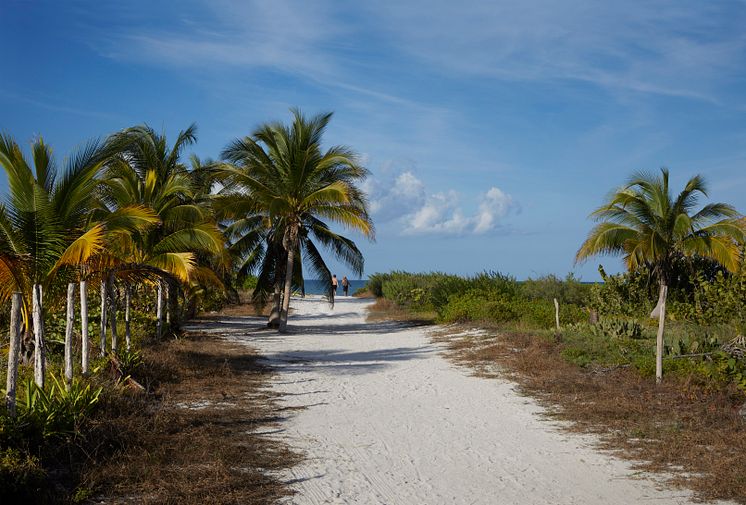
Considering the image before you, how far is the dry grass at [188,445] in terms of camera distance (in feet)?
18.6

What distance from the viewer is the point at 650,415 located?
9.02 m

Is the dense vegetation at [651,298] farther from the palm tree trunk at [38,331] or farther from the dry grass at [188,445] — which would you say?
the palm tree trunk at [38,331]

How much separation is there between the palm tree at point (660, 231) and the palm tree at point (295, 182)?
7425 millimetres

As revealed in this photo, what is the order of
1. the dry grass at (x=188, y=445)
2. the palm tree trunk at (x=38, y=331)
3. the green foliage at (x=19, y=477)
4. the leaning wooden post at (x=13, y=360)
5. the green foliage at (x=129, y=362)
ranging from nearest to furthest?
the green foliage at (x=19, y=477) → the dry grass at (x=188, y=445) → the leaning wooden post at (x=13, y=360) → the palm tree trunk at (x=38, y=331) → the green foliage at (x=129, y=362)

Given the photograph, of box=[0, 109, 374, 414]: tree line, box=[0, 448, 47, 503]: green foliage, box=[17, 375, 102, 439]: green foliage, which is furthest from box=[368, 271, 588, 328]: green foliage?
box=[0, 448, 47, 503]: green foliage

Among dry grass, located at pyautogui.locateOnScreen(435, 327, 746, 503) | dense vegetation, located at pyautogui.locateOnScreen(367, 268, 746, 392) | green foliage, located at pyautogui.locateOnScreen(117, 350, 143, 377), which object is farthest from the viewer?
dense vegetation, located at pyautogui.locateOnScreen(367, 268, 746, 392)

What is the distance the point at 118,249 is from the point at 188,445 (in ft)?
14.3

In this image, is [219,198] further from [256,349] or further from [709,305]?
[709,305]

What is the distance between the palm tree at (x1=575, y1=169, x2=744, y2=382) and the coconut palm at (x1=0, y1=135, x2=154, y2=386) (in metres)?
9.01

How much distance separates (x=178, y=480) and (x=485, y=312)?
17024 mm

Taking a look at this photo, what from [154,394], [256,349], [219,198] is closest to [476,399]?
[154,394]

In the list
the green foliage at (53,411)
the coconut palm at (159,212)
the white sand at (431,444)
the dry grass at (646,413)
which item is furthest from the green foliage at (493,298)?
the green foliage at (53,411)

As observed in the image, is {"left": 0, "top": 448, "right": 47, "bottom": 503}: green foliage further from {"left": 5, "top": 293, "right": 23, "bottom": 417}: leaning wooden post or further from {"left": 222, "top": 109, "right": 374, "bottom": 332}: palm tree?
{"left": 222, "top": 109, "right": 374, "bottom": 332}: palm tree

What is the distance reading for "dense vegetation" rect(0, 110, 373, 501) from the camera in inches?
263
